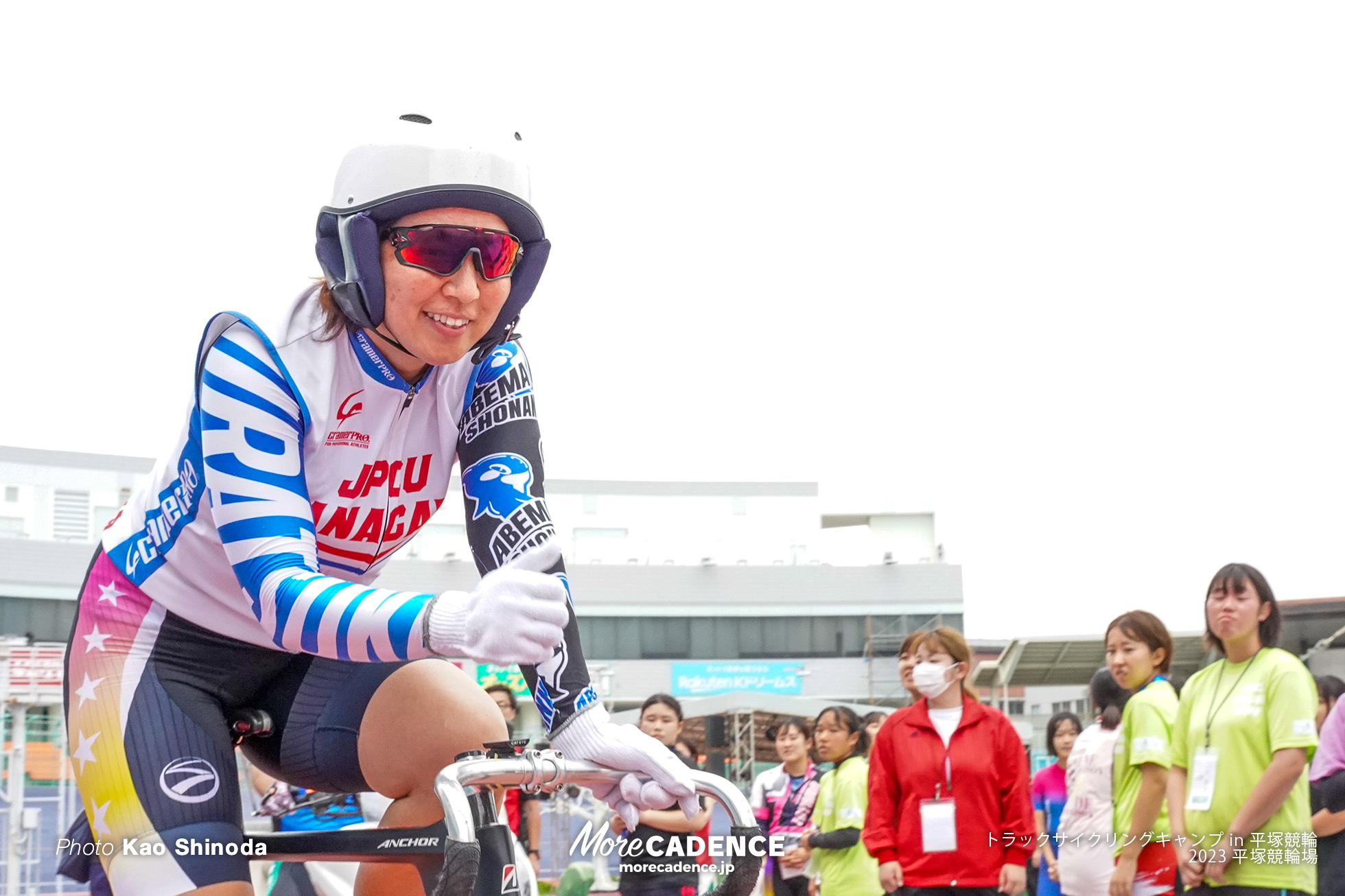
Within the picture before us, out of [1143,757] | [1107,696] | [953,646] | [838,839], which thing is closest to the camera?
[1143,757]

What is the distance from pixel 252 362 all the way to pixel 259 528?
312 mm

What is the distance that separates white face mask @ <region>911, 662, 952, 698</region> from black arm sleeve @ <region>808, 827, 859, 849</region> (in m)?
1.45

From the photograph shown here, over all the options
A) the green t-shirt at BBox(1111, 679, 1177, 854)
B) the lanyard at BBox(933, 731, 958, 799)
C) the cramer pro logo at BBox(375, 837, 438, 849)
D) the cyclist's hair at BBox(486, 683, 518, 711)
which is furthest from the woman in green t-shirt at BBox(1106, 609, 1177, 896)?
the cramer pro logo at BBox(375, 837, 438, 849)

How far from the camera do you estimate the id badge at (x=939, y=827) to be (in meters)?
5.55

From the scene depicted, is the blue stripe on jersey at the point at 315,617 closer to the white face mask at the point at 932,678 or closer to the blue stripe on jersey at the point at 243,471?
the blue stripe on jersey at the point at 243,471

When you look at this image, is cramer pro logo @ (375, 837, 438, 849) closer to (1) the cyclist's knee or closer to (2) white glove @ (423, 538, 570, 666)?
(1) the cyclist's knee

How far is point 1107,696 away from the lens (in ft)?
21.6

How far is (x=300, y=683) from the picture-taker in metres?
2.62

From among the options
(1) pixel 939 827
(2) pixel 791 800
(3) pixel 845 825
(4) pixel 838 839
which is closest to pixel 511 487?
(1) pixel 939 827

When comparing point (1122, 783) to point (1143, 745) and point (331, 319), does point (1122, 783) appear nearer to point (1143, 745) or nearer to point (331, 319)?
point (1143, 745)

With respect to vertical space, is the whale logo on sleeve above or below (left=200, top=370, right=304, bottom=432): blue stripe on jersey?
below

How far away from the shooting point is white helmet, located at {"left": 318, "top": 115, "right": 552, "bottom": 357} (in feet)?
7.43

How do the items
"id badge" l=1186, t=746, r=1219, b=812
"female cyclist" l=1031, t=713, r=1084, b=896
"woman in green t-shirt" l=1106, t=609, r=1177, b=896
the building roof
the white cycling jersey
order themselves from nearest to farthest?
the white cycling jersey → "id badge" l=1186, t=746, r=1219, b=812 → "woman in green t-shirt" l=1106, t=609, r=1177, b=896 → "female cyclist" l=1031, t=713, r=1084, b=896 → the building roof

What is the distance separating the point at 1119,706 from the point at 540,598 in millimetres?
5285
